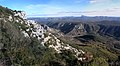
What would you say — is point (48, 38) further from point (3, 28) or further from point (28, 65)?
point (28, 65)

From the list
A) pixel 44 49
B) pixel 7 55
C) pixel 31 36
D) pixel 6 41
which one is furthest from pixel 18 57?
pixel 31 36

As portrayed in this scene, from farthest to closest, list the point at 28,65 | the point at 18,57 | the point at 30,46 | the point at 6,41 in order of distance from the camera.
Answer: the point at 30,46 → the point at 6,41 → the point at 18,57 → the point at 28,65

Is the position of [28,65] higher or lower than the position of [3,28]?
lower

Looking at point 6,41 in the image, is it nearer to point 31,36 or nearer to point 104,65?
point 31,36

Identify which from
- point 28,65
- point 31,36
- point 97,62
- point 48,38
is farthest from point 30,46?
point 97,62

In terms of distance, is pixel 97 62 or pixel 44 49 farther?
pixel 44 49

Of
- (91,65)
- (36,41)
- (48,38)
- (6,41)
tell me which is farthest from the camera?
(48,38)

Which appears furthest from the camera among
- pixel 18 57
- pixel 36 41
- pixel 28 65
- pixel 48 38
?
pixel 48 38

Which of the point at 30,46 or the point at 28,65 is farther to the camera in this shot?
the point at 30,46

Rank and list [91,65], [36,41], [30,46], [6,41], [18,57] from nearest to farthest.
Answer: [91,65]
[18,57]
[6,41]
[30,46]
[36,41]
